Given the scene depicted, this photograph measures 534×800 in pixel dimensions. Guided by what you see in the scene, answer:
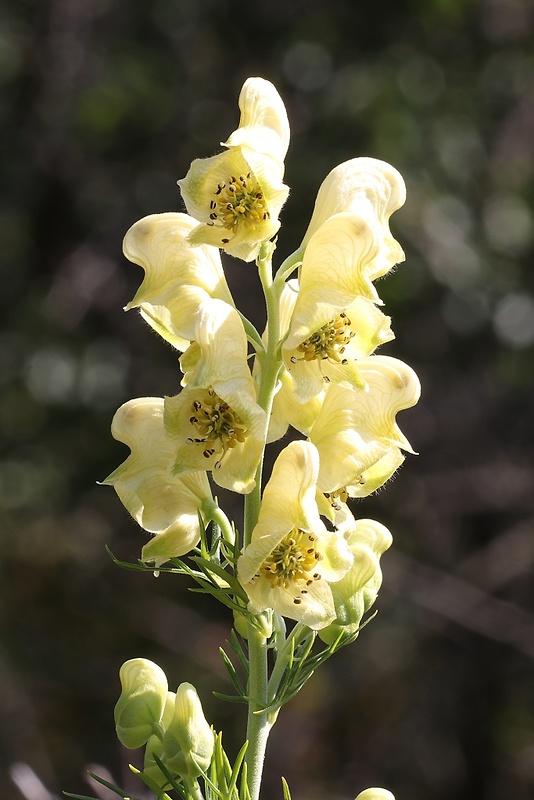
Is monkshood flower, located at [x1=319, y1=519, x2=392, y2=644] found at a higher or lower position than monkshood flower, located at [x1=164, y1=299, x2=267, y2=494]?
lower

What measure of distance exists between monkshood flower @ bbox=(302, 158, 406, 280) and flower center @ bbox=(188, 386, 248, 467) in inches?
17.1

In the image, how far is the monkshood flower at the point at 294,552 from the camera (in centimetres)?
211

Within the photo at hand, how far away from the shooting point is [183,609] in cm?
829

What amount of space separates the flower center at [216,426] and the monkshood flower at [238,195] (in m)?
0.30

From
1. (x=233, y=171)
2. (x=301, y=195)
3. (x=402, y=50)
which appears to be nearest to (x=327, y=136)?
(x=301, y=195)

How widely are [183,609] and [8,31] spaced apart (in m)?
4.64

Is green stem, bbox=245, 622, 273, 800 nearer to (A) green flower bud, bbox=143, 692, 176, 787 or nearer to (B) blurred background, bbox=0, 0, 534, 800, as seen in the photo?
(A) green flower bud, bbox=143, 692, 176, 787

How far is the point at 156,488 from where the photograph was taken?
2.33 metres

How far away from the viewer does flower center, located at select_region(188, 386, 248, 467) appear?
2113 millimetres

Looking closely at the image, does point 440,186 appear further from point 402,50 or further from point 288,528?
point 288,528

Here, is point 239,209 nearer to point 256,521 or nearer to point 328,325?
point 328,325

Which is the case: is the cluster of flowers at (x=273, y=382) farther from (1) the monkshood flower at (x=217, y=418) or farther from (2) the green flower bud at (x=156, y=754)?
(2) the green flower bud at (x=156, y=754)

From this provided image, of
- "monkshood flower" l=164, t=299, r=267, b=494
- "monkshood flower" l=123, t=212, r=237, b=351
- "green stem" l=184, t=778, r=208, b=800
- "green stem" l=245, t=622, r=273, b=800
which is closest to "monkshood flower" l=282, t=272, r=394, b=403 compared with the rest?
"monkshood flower" l=164, t=299, r=267, b=494

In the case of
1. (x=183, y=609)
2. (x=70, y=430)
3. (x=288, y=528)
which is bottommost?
(x=183, y=609)
